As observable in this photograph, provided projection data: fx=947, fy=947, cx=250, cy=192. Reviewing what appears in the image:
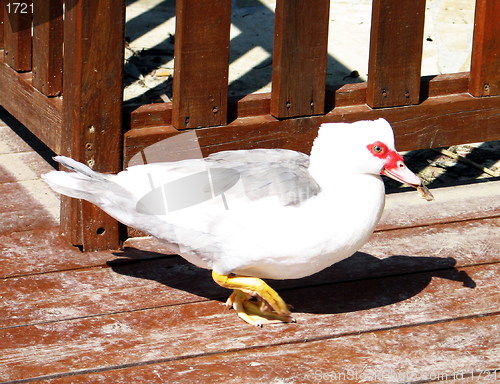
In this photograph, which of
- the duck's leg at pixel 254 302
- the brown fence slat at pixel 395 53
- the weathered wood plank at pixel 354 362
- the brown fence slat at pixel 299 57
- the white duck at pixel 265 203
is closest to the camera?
the weathered wood plank at pixel 354 362

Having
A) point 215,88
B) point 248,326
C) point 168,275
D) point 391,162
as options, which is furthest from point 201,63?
point 248,326

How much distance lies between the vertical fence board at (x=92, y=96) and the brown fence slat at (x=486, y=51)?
4.85 feet

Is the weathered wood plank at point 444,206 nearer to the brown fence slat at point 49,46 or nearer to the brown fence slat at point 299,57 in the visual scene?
the brown fence slat at point 299,57

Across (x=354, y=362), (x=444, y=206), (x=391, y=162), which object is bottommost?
(x=354, y=362)

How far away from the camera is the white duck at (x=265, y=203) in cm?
284

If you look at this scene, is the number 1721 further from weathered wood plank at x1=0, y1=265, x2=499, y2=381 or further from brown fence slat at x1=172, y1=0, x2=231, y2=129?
weathered wood plank at x1=0, y1=265, x2=499, y2=381

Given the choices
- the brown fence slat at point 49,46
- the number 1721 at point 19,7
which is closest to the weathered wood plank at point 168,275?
the brown fence slat at point 49,46

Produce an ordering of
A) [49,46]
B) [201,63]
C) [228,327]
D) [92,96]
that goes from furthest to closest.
→ [49,46], [201,63], [92,96], [228,327]

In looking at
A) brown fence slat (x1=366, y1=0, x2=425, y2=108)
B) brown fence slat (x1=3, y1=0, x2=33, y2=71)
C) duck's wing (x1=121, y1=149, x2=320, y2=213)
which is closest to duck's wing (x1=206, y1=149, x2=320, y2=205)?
duck's wing (x1=121, y1=149, x2=320, y2=213)

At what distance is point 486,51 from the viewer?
3854 millimetres

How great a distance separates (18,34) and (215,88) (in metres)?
0.97

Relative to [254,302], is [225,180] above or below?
above

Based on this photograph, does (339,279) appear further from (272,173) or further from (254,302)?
(272,173)

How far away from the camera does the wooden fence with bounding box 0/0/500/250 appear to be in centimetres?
331
